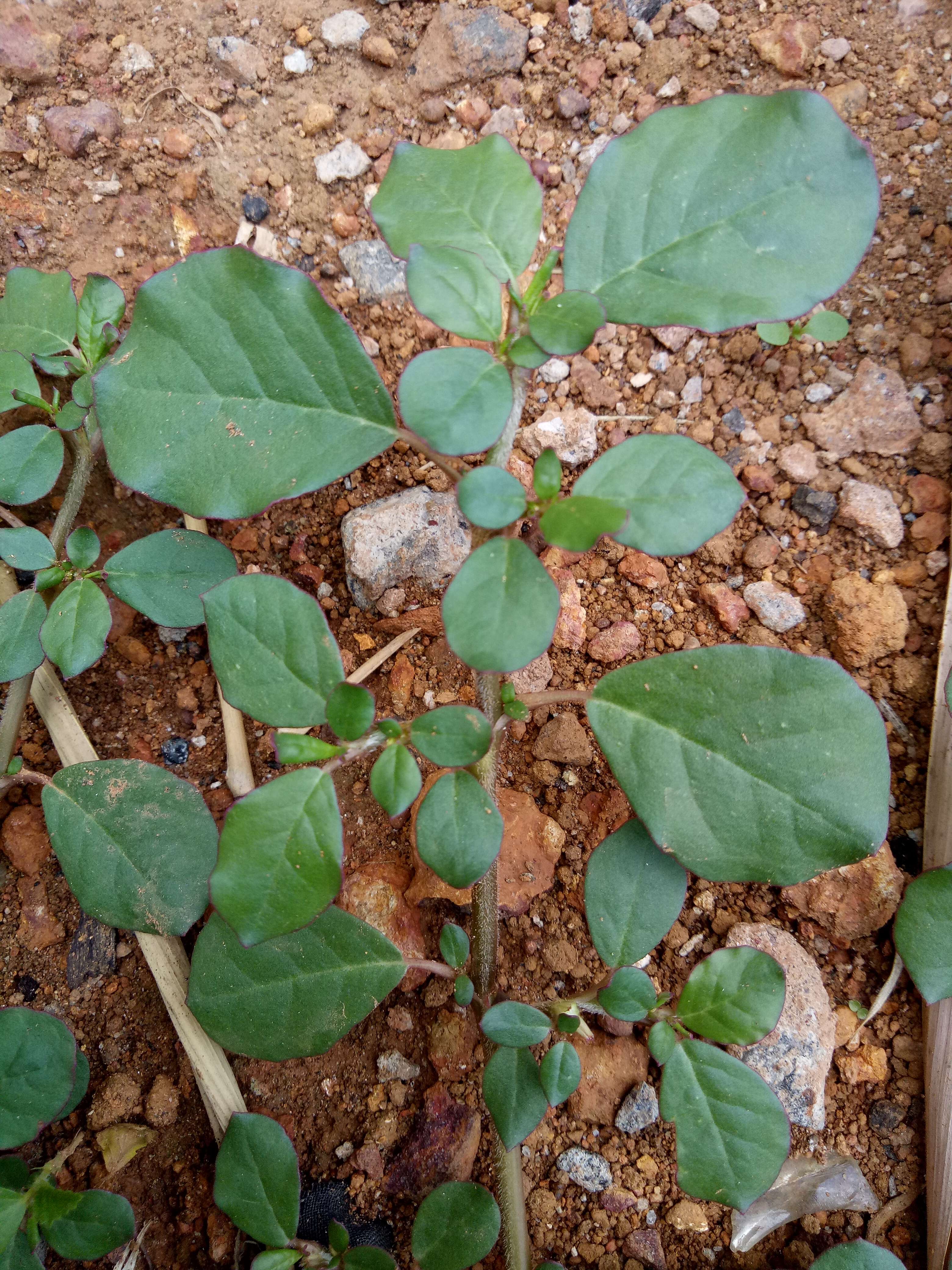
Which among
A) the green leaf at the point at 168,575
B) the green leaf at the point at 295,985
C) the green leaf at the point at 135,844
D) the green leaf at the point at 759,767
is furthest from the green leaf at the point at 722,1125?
the green leaf at the point at 168,575

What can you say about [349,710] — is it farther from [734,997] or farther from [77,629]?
[734,997]

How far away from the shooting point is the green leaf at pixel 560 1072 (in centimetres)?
137

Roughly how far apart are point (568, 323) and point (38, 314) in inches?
44.1

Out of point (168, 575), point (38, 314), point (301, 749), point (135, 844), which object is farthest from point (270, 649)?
point (38, 314)

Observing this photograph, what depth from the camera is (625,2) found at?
1997mm

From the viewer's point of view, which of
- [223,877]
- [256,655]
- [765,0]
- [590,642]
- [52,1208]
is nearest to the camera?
[223,877]

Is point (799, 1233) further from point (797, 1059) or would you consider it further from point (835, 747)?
point (835, 747)

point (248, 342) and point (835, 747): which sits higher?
point (248, 342)

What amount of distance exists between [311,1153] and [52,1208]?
453mm

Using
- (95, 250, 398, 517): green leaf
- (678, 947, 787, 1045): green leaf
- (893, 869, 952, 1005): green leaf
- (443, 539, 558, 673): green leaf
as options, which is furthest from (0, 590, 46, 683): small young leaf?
(893, 869, 952, 1005): green leaf

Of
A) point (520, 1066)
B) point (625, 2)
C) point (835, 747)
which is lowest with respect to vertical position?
point (520, 1066)

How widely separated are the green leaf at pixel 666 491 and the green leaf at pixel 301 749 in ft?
1.75

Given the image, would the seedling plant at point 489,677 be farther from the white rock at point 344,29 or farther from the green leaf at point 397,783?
the white rock at point 344,29

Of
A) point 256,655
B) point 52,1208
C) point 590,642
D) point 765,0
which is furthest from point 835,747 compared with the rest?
point 765,0
